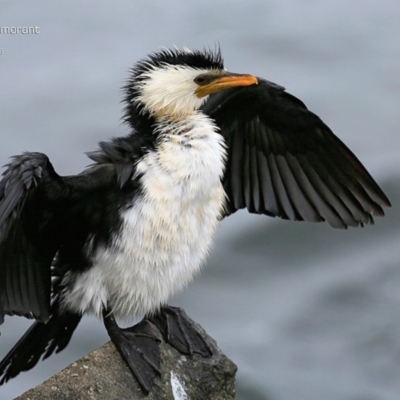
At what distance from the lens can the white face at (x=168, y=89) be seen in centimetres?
625

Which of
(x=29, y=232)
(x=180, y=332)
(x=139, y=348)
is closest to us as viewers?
(x=29, y=232)

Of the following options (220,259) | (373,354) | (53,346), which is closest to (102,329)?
(220,259)

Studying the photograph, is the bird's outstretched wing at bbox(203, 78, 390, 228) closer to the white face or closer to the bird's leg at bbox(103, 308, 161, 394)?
the white face

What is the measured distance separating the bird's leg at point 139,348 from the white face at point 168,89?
0.91m

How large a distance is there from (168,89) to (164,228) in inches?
24.4

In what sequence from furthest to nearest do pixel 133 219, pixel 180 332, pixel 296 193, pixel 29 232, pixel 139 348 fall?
pixel 296 193
pixel 180 332
pixel 139 348
pixel 133 219
pixel 29 232

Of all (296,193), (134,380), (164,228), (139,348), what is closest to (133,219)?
(164,228)

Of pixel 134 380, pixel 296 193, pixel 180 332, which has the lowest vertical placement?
pixel 134 380

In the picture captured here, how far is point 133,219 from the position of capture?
6059 millimetres

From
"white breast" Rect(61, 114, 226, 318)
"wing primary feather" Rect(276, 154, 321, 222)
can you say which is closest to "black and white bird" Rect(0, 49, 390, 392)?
"white breast" Rect(61, 114, 226, 318)

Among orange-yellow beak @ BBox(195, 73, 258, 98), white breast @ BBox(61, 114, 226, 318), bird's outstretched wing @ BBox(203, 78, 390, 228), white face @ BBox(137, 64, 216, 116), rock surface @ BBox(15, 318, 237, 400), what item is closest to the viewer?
rock surface @ BBox(15, 318, 237, 400)

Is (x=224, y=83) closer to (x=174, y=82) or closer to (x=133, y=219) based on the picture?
(x=174, y=82)

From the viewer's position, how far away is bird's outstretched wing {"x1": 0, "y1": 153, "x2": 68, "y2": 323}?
5.68m

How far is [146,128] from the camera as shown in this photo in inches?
248
